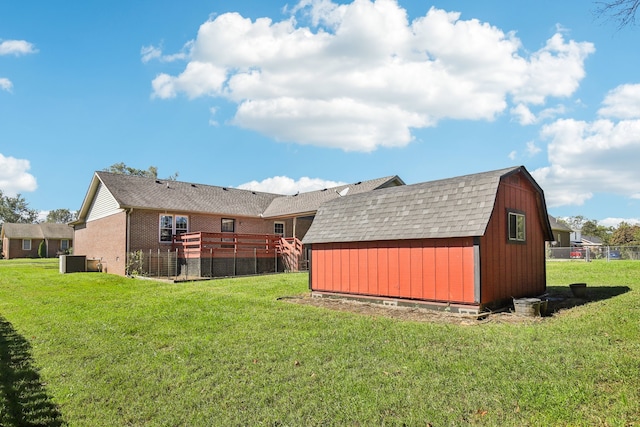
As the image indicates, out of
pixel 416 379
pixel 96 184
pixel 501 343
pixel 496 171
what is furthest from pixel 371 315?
pixel 96 184

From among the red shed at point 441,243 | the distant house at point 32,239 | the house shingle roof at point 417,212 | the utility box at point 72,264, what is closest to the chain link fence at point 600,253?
the red shed at point 441,243

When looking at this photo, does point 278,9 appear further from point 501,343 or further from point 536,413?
point 536,413

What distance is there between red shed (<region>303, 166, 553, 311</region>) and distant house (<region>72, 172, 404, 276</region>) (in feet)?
28.9

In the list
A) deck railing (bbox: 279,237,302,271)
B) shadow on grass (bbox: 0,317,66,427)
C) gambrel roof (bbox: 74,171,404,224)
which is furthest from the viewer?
gambrel roof (bbox: 74,171,404,224)

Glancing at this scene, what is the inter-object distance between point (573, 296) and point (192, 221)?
19530 millimetres

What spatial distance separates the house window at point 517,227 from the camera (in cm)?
1117

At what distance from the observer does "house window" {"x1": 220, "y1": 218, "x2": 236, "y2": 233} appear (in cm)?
2628

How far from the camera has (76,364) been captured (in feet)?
20.3

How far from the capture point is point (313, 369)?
18.2ft

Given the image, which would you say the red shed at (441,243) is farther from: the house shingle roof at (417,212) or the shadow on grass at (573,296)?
the shadow on grass at (573,296)

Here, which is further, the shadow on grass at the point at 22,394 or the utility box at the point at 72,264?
the utility box at the point at 72,264

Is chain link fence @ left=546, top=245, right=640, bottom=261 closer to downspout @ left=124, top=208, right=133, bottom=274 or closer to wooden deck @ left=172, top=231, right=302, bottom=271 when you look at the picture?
wooden deck @ left=172, top=231, right=302, bottom=271

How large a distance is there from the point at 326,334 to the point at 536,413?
3.89 meters

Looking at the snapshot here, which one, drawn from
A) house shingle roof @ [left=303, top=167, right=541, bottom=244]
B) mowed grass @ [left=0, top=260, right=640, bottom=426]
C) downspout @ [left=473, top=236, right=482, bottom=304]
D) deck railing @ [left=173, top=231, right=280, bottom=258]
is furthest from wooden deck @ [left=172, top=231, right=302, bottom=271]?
downspout @ [left=473, top=236, right=482, bottom=304]
